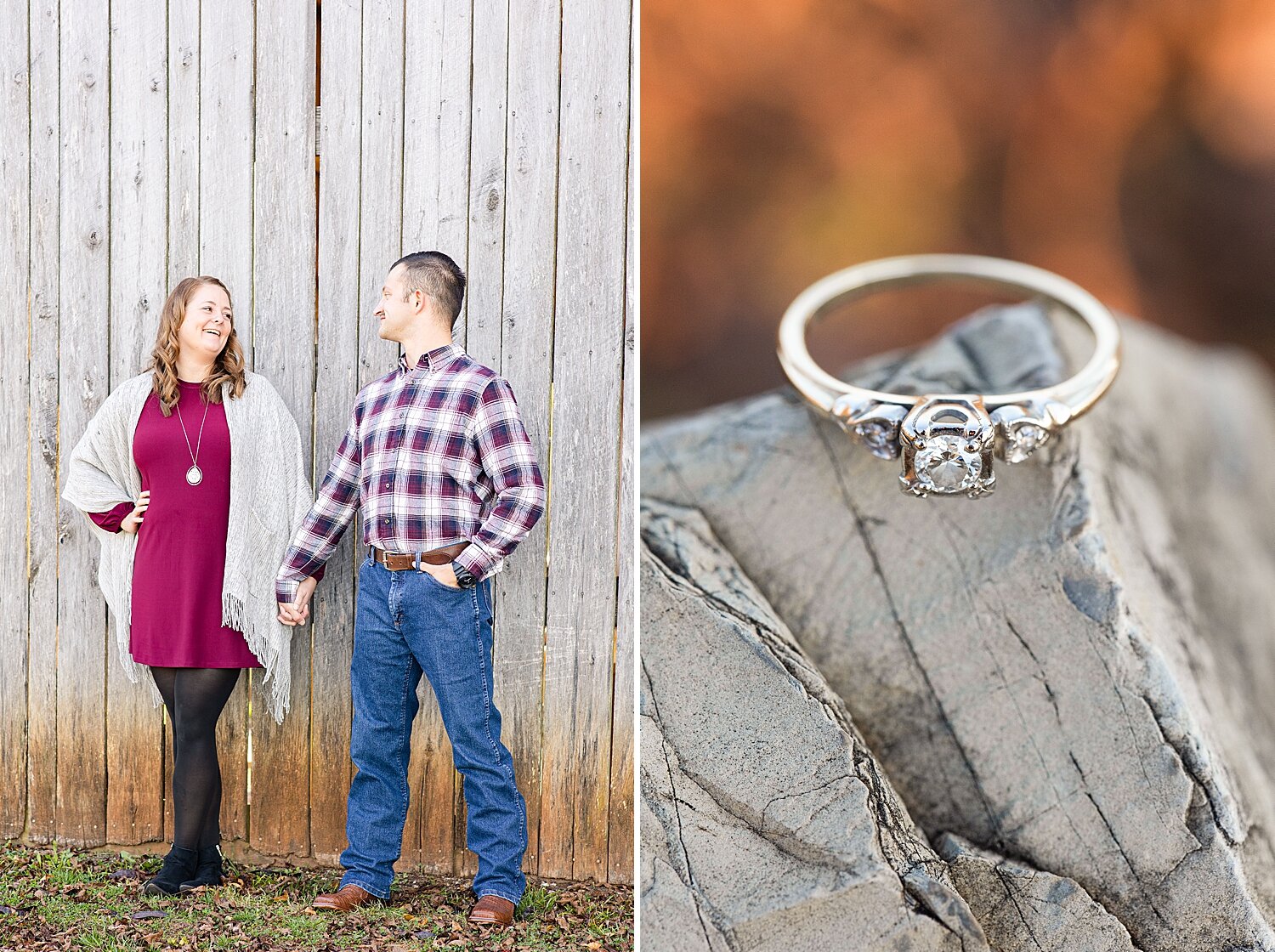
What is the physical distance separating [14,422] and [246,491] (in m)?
0.57

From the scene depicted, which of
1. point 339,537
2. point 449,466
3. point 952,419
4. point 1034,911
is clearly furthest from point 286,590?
point 1034,911

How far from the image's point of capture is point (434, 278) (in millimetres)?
1645

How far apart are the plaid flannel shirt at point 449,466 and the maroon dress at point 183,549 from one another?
0.91 ft

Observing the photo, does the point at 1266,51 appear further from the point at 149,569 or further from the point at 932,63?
the point at 149,569

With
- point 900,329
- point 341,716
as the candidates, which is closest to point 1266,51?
point 900,329

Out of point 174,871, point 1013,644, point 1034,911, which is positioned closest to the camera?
point 1034,911

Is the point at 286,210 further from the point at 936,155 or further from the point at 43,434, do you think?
the point at 936,155

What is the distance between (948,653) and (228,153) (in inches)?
58.6

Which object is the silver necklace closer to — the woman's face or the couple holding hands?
the couple holding hands

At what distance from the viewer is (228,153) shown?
184 centimetres

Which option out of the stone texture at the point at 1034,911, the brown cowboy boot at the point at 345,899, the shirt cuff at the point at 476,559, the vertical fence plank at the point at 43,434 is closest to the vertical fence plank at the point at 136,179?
the vertical fence plank at the point at 43,434

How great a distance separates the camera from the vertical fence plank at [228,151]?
1.83 meters

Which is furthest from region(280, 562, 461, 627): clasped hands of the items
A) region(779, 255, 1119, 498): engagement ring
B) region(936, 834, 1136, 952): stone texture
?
region(936, 834, 1136, 952): stone texture

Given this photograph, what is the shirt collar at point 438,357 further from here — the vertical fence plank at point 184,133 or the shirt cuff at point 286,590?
the vertical fence plank at point 184,133
